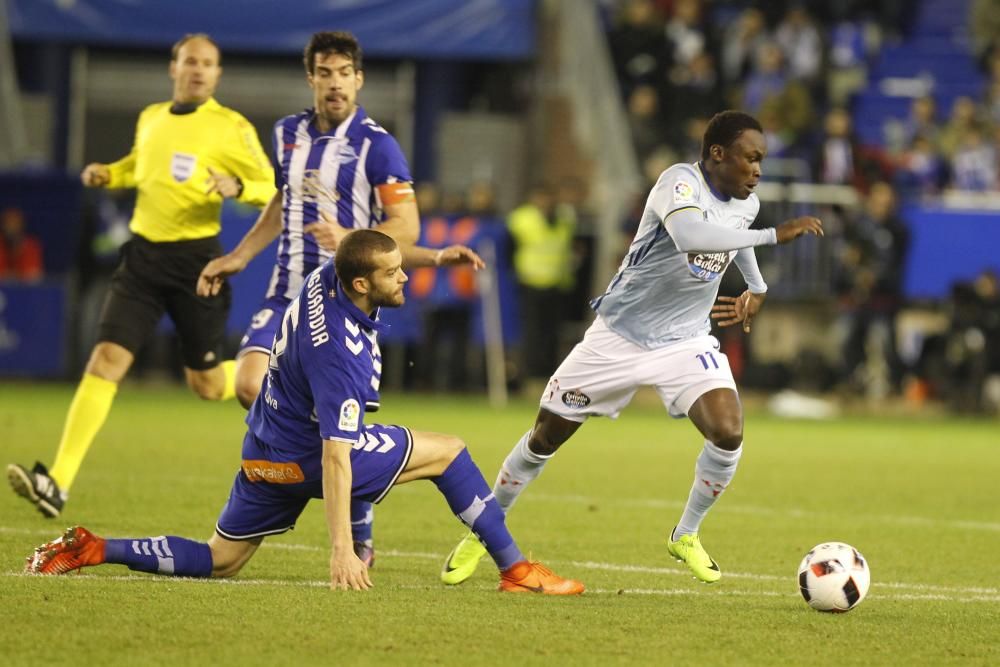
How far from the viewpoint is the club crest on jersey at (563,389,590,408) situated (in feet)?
27.3

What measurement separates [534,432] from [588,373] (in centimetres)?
38

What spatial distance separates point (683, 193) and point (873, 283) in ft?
41.7

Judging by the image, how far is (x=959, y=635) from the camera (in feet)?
21.9

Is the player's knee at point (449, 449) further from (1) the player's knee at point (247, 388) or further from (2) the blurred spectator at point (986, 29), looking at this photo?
(2) the blurred spectator at point (986, 29)

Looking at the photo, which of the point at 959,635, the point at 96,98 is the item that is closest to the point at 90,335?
the point at 96,98

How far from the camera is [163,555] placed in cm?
736

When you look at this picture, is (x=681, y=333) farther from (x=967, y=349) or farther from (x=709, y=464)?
(x=967, y=349)

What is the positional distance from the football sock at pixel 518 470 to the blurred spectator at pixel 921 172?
14.2m

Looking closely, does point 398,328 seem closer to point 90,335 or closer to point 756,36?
point 90,335

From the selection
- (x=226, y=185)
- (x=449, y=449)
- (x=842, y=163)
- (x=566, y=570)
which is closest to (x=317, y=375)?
(x=449, y=449)

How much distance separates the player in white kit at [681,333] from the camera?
8.01m

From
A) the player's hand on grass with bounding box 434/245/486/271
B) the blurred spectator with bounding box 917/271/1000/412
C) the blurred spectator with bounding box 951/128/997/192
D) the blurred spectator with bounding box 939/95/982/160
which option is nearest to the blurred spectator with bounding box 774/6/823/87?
the blurred spectator with bounding box 939/95/982/160

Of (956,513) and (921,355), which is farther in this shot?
(921,355)

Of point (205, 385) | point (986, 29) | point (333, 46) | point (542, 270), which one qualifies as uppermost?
point (986, 29)
